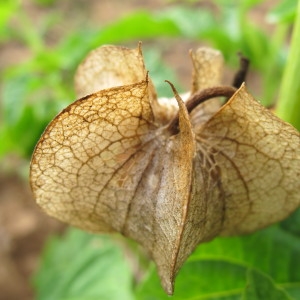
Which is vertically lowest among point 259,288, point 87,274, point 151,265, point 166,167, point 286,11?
point 87,274

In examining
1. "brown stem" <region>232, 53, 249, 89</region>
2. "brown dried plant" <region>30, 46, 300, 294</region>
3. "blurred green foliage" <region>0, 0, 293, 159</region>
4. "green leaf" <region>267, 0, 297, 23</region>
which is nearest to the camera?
"brown dried plant" <region>30, 46, 300, 294</region>

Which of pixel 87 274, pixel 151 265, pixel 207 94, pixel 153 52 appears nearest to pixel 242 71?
pixel 207 94

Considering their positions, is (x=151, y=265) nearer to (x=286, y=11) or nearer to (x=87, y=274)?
(x=286, y=11)

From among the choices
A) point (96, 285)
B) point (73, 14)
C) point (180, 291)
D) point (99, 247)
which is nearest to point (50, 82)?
point (99, 247)

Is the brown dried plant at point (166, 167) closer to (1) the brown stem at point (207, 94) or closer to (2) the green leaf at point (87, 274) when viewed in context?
(1) the brown stem at point (207, 94)

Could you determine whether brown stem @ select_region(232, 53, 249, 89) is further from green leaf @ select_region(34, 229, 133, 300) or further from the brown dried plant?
green leaf @ select_region(34, 229, 133, 300)

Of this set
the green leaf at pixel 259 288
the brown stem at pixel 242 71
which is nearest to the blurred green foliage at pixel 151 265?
the green leaf at pixel 259 288

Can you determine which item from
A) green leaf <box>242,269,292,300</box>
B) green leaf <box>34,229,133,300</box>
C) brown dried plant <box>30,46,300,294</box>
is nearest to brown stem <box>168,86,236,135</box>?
brown dried plant <box>30,46,300,294</box>
